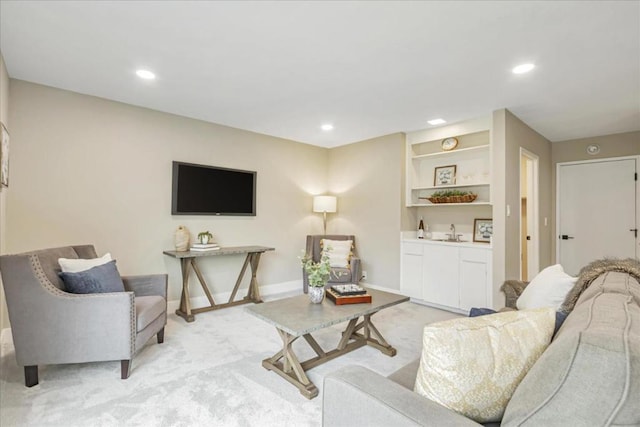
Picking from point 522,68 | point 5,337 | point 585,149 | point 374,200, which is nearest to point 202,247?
point 5,337

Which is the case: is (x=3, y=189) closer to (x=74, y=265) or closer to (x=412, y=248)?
(x=74, y=265)

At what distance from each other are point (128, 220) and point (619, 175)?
636cm

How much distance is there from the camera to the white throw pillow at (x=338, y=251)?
4.58m

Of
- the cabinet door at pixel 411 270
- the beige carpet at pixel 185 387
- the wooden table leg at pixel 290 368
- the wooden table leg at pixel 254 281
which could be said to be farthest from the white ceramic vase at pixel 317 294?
the cabinet door at pixel 411 270

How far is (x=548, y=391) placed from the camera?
0.76m

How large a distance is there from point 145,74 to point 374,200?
326 cm

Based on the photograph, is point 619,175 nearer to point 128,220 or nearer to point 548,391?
point 548,391

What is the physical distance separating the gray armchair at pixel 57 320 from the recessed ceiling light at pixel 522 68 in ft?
11.2

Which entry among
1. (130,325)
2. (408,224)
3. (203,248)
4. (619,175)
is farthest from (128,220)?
(619,175)

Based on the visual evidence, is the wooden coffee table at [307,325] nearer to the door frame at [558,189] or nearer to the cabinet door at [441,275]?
the cabinet door at [441,275]

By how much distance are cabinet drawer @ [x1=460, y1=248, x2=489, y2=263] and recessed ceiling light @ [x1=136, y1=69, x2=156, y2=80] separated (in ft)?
12.2

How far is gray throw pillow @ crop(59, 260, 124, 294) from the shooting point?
7.55 ft

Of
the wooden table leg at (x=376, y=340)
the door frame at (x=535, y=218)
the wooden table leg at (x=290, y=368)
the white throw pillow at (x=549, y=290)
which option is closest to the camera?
the white throw pillow at (x=549, y=290)

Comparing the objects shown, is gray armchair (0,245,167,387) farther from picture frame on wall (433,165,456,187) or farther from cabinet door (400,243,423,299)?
picture frame on wall (433,165,456,187)
